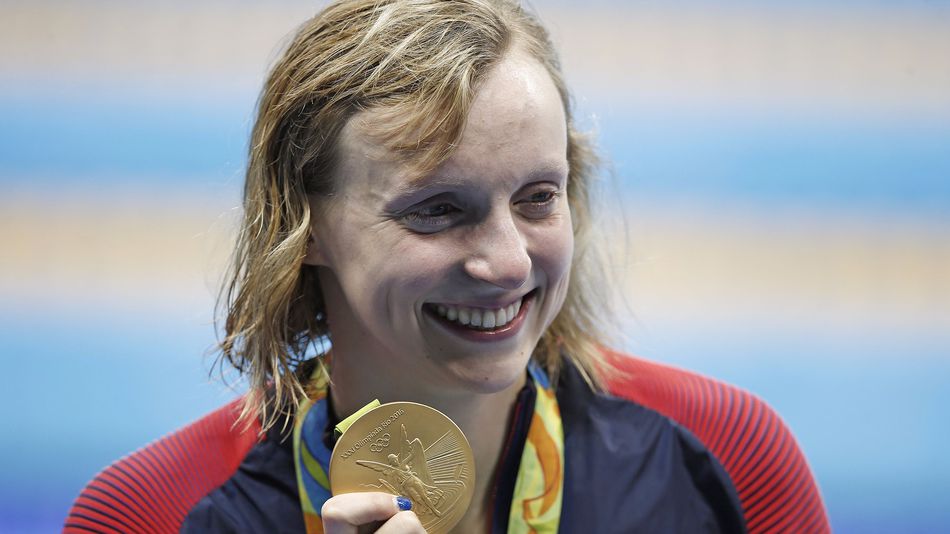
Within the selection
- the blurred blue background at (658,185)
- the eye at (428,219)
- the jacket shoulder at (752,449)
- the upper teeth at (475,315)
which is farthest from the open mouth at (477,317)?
the blurred blue background at (658,185)

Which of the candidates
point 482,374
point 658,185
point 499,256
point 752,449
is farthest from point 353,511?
point 658,185

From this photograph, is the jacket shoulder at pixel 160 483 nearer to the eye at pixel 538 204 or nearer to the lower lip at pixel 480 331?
the lower lip at pixel 480 331

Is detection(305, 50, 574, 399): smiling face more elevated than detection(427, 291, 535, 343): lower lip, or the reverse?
detection(305, 50, 574, 399): smiling face

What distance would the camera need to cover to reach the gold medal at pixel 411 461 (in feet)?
4.69

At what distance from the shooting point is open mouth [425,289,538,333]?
153cm

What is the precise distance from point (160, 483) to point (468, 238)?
0.71 meters

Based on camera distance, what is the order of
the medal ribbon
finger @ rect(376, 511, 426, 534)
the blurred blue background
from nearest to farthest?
finger @ rect(376, 511, 426, 534) → the medal ribbon → the blurred blue background

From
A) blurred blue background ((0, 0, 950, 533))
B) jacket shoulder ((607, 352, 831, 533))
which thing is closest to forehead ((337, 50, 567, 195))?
jacket shoulder ((607, 352, 831, 533))

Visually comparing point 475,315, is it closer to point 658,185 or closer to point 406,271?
point 406,271

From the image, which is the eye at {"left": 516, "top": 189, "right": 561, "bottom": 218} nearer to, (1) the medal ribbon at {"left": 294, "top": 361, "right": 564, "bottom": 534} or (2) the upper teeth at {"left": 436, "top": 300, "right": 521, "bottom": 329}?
(2) the upper teeth at {"left": 436, "top": 300, "right": 521, "bottom": 329}

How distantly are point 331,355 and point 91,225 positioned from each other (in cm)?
345

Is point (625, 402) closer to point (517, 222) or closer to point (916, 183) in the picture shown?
point (517, 222)

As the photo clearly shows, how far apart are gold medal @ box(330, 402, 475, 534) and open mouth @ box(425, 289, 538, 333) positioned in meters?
0.15

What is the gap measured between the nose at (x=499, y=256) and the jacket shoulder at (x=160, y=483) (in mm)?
578
